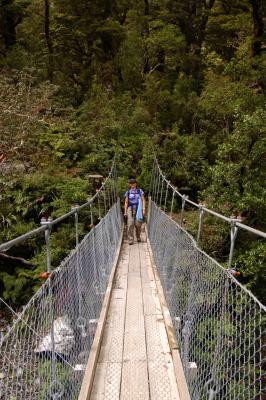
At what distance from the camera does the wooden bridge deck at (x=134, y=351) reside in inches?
81.4

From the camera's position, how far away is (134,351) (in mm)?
2535

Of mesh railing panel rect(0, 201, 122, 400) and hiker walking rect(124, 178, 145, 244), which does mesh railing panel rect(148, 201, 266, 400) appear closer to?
mesh railing panel rect(0, 201, 122, 400)

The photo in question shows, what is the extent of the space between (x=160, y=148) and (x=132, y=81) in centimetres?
293

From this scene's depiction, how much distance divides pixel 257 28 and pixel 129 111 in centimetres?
378

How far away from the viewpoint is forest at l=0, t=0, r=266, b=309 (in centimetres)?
642

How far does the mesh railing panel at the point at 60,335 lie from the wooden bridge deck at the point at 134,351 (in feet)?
0.44

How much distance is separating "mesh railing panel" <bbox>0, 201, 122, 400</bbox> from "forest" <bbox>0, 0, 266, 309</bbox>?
2.74m

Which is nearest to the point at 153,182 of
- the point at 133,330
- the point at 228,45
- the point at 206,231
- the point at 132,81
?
the point at 206,231

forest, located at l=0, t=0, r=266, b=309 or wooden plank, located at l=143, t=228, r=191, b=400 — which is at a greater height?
forest, located at l=0, t=0, r=266, b=309

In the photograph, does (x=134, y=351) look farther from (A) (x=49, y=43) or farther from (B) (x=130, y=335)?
(A) (x=49, y=43)

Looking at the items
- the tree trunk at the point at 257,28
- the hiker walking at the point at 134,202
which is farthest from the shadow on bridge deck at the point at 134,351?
the tree trunk at the point at 257,28

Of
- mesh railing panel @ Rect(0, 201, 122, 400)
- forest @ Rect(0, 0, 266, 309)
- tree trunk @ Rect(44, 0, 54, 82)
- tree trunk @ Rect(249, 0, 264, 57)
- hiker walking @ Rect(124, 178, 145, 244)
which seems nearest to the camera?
mesh railing panel @ Rect(0, 201, 122, 400)

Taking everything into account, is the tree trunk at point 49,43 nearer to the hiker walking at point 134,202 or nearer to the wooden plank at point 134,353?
the hiker walking at point 134,202

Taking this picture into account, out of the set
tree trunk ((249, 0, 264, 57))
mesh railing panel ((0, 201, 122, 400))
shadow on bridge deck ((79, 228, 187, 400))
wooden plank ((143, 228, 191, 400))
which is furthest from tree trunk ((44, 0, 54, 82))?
mesh railing panel ((0, 201, 122, 400))
